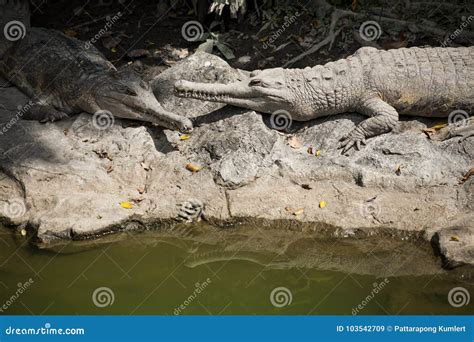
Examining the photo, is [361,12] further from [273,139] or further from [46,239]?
[46,239]

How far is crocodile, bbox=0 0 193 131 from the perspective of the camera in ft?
24.8

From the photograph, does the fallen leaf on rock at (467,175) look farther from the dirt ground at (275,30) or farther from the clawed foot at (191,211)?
the dirt ground at (275,30)

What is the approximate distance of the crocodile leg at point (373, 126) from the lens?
7.03m

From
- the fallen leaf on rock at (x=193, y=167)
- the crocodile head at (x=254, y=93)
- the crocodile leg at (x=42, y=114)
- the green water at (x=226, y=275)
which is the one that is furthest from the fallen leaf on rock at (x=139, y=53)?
the green water at (x=226, y=275)

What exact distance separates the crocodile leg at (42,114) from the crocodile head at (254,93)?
5.13 feet

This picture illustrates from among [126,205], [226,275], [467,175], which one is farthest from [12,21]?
[467,175]

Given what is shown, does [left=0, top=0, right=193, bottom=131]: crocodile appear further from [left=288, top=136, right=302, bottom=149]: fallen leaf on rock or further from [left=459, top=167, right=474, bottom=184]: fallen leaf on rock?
[left=459, top=167, right=474, bottom=184]: fallen leaf on rock

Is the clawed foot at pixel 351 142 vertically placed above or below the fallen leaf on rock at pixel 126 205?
above

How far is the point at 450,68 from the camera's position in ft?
23.7

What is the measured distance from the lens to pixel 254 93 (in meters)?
7.33

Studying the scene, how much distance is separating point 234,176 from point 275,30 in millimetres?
3170

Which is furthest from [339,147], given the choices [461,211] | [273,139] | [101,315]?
[101,315]

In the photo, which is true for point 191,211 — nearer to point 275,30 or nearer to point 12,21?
point 275,30

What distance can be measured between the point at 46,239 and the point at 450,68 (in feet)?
15.3
